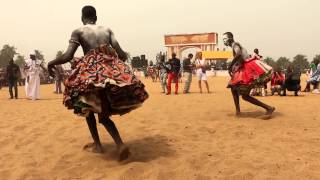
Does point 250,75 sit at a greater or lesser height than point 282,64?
greater

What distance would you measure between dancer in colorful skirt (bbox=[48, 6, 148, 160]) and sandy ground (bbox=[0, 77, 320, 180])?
57 cm

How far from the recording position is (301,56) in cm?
10144

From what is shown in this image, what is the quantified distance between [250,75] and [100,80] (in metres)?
4.40

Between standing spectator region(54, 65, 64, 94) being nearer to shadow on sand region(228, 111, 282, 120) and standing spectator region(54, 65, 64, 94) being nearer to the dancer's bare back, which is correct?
shadow on sand region(228, 111, 282, 120)

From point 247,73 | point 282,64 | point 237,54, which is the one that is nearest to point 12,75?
point 237,54

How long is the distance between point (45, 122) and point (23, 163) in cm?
318

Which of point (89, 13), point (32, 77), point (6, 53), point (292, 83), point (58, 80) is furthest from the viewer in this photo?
point (6, 53)

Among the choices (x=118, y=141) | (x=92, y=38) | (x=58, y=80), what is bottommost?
(x=118, y=141)

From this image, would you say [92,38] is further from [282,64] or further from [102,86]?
[282,64]

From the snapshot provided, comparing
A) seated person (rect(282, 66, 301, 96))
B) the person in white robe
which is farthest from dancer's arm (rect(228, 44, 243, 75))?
the person in white robe

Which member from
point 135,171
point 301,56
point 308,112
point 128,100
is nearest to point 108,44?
point 128,100

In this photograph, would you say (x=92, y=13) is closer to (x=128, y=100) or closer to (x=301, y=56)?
(x=128, y=100)

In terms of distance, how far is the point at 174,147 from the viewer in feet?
20.3

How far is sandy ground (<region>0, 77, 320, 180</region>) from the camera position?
16.4ft
